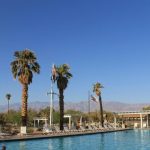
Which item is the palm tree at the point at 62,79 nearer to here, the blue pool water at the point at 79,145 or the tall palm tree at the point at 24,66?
the tall palm tree at the point at 24,66

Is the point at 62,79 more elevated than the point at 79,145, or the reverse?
the point at 62,79

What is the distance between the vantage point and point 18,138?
1597 inches

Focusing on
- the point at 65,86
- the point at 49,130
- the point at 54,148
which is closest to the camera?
the point at 54,148

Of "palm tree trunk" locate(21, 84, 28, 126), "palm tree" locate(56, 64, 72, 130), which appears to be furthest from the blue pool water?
"palm tree" locate(56, 64, 72, 130)

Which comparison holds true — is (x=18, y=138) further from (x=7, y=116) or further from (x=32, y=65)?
(x=7, y=116)

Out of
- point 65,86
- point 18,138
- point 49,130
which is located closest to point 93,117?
point 65,86

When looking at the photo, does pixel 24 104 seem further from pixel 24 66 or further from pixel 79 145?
pixel 79 145

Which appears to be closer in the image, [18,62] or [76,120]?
[18,62]

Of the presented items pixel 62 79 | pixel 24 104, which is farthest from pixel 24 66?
pixel 62 79

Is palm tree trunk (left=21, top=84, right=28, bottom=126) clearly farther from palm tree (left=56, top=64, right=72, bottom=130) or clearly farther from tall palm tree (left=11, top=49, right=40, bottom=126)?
palm tree (left=56, top=64, right=72, bottom=130)

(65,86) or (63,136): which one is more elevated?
(65,86)

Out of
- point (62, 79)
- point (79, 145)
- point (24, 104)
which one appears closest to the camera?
point (79, 145)

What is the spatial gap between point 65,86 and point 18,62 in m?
13.2

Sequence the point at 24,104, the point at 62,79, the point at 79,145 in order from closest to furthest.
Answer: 1. the point at 79,145
2. the point at 24,104
3. the point at 62,79
